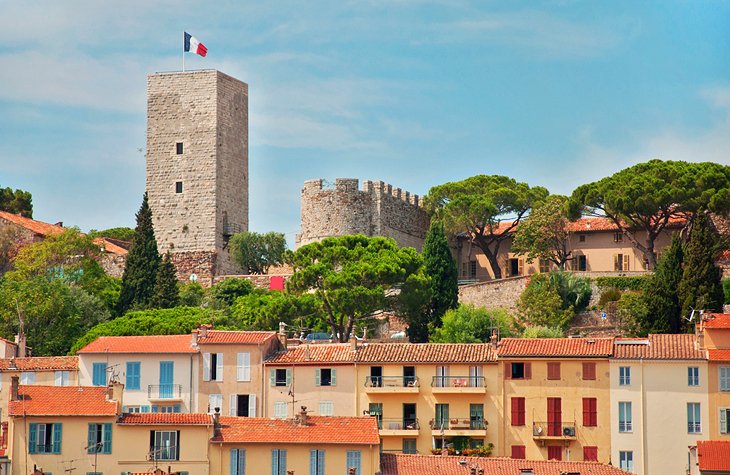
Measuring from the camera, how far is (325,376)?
62.9 meters

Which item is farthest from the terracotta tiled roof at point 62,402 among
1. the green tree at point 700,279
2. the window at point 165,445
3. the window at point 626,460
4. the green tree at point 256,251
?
the green tree at point 256,251

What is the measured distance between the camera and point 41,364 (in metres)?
65.4

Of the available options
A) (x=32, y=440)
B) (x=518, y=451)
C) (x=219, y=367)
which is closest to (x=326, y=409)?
(x=219, y=367)

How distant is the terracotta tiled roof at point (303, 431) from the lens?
5500 cm

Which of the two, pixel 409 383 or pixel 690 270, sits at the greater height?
pixel 690 270

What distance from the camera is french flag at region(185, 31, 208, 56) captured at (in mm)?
93875

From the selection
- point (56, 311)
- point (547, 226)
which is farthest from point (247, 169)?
point (56, 311)

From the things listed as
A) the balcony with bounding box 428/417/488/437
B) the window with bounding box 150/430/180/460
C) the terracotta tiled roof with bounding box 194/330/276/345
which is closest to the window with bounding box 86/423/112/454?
the window with bounding box 150/430/180/460

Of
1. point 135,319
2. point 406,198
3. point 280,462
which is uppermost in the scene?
point 406,198

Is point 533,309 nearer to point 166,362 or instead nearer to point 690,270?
point 690,270

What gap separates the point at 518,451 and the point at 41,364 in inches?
676

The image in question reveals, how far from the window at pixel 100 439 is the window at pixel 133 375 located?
7524mm

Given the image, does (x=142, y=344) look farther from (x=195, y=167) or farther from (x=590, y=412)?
(x=195, y=167)

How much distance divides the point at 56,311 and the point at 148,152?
64.9ft
